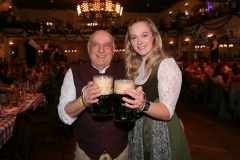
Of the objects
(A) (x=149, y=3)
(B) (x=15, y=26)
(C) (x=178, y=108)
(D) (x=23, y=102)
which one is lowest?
(C) (x=178, y=108)

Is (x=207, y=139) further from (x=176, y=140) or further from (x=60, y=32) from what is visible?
(x=60, y=32)

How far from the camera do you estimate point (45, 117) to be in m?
4.13

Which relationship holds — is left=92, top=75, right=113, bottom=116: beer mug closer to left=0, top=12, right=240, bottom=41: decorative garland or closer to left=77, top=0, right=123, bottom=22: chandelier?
left=77, top=0, right=123, bottom=22: chandelier

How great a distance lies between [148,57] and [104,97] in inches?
22.9

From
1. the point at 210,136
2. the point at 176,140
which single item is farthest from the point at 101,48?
the point at 210,136

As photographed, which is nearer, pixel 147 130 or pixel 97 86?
pixel 97 86

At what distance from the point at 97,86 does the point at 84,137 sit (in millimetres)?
737

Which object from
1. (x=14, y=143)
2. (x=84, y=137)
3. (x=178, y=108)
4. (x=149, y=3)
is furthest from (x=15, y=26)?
(x=84, y=137)

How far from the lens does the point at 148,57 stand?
1554mm

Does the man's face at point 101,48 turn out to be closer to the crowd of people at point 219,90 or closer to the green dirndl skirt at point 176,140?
the green dirndl skirt at point 176,140

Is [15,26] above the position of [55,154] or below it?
above

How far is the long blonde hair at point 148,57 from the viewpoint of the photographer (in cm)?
148

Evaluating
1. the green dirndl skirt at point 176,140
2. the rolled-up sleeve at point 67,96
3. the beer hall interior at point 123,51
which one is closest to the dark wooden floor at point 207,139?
the beer hall interior at point 123,51

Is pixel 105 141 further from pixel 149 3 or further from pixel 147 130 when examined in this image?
pixel 149 3
